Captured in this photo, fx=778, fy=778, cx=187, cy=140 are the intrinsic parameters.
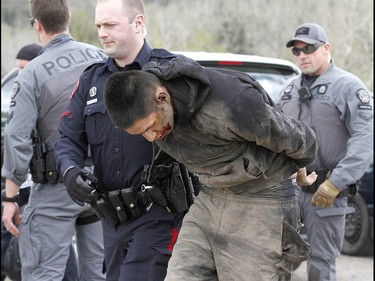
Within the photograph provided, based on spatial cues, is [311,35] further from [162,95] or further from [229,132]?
[162,95]

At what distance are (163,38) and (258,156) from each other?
22606 millimetres

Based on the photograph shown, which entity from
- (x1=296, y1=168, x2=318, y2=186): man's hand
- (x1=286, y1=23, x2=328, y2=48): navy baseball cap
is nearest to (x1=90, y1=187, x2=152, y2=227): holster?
(x1=296, y1=168, x2=318, y2=186): man's hand

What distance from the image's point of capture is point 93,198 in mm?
3979

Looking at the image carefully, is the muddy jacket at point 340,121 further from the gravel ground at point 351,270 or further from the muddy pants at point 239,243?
the gravel ground at point 351,270

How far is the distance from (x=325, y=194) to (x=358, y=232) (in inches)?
130

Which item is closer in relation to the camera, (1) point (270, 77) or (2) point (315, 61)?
(2) point (315, 61)

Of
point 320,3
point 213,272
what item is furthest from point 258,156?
point 320,3

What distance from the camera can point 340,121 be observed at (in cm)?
571

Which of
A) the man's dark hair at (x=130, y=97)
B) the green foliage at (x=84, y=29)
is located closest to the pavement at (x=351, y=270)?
the man's dark hair at (x=130, y=97)

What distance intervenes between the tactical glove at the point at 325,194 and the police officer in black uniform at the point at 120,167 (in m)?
1.69

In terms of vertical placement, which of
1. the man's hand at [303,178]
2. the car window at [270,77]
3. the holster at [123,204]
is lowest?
the car window at [270,77]

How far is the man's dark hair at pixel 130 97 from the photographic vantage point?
333cm

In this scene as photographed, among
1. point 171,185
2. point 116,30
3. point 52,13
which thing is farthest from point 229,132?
point 52,13

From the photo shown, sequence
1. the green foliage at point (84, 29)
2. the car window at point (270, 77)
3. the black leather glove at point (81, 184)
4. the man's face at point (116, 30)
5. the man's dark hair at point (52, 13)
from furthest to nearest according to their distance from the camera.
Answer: the green foliage at point (84, 29)
the car window at point (270, 77)
the man's dark hair at point (52, 13)
the man's face at point (116, 30)
the black leather glove at point (81, 184)
